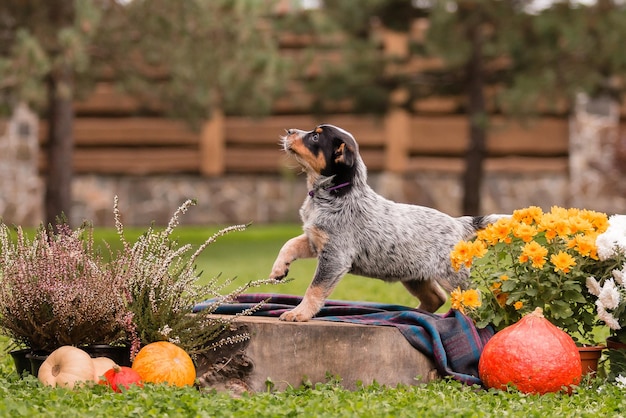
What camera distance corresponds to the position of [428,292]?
5535mm

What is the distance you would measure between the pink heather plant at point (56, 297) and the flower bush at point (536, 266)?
71.0 inches

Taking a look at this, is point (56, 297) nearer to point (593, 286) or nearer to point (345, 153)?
point (345, 153)

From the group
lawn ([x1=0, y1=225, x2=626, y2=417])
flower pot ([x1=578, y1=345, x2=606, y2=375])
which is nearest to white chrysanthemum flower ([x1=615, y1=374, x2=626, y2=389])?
lawn ([x1=0, y1=225, x2=626, y2=417])

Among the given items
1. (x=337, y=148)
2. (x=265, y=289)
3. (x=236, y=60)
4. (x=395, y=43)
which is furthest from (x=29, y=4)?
(x=337, y=148)

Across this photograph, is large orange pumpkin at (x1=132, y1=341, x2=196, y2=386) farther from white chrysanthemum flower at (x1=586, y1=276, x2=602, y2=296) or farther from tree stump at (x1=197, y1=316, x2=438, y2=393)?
white chrysanthemum flower at (x1=586, y1=276, x2=602, y2=296)

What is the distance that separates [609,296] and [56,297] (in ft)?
9.13

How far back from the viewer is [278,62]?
12703 mm

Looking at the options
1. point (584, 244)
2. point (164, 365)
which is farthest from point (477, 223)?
point (164, 365)

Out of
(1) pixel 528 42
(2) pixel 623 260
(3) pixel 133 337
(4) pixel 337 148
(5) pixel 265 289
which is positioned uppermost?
(1) pixel 528 42

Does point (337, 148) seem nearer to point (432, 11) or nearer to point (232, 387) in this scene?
point (232, 387)

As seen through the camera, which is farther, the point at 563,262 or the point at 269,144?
the point at 269,144

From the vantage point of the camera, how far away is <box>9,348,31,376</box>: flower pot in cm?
499

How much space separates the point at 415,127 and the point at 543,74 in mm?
3430

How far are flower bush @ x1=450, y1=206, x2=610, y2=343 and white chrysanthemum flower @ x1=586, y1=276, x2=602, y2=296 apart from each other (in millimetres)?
50
